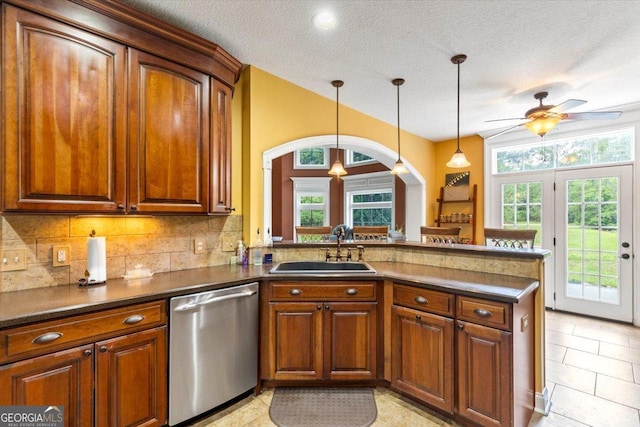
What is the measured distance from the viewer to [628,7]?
1.96 m

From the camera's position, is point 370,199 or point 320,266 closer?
point 320,266

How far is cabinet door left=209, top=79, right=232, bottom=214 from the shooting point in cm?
237

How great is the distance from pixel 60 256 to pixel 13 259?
212 mm

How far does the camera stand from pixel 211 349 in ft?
6.67

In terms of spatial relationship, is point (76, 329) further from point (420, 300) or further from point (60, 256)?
point (420, 300)

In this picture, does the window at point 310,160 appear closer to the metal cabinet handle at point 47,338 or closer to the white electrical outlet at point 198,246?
the white electrical outlet at point 198,246

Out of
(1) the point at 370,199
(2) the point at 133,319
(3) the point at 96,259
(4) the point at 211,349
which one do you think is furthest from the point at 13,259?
(1) the point at 370,199

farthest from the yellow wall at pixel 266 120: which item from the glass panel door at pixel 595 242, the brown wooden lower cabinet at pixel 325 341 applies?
the glass panel door at pixel 595 242

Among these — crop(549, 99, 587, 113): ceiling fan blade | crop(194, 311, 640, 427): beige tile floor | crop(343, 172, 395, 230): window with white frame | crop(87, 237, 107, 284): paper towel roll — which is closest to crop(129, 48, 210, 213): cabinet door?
crop(87, 237, 107, 284): paper towel roll

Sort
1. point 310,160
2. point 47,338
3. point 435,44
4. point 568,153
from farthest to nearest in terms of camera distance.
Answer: point 310,160, point 568,153, point 435,44, point 47,338

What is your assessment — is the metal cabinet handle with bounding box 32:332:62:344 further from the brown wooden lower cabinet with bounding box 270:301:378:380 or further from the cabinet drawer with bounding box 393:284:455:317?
the cabinet drawer with bounding box 393:284:455:317

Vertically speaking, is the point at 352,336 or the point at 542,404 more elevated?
the point at 352,336

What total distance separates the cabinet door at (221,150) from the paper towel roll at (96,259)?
74cm

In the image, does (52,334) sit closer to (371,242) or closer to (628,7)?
(371,242)
